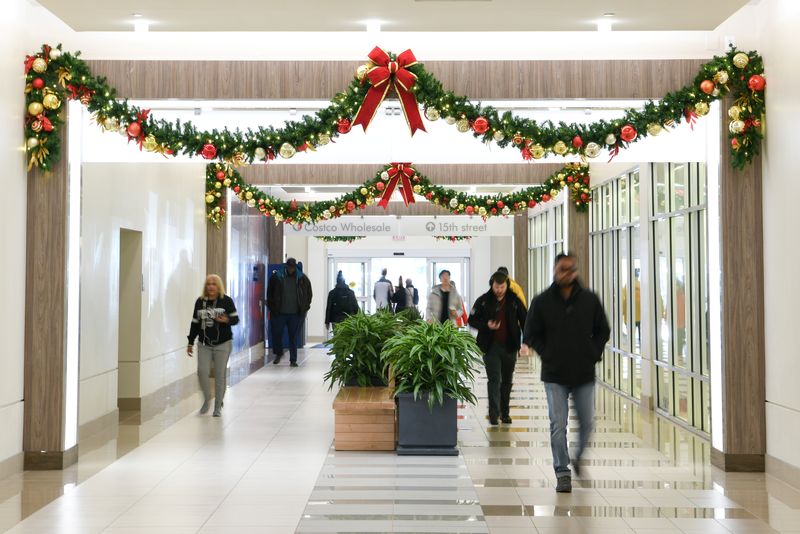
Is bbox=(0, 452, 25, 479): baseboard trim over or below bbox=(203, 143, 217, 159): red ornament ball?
below

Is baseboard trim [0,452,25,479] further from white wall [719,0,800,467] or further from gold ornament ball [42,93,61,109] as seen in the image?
white wall [719,0,800,467]

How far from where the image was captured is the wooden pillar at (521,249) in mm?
22250

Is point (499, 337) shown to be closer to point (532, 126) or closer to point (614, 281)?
point (532, 126)

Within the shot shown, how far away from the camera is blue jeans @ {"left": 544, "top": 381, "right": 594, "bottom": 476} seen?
630 centimetres

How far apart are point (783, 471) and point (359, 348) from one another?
12.8 ft

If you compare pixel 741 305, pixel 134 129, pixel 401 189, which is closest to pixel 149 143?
pixel 134 129

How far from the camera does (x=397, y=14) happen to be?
6.97 metres

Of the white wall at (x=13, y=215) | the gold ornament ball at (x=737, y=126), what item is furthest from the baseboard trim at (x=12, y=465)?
the gold ornament ball at (x=737, y=126)

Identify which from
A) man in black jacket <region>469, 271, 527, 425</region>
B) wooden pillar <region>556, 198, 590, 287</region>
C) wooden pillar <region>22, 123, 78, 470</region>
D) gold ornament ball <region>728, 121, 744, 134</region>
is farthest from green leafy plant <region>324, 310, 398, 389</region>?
wooden pillar <region>556, 198, 590, 287</region>

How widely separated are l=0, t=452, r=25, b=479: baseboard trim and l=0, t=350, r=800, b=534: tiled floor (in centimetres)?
9

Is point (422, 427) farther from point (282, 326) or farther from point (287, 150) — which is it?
point (282, 326)

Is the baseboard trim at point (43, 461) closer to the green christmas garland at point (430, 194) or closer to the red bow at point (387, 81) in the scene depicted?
the red bow at point (387, 81)

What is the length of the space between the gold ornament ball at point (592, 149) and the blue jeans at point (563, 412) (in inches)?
78.2

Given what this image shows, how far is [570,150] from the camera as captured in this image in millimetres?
7516
